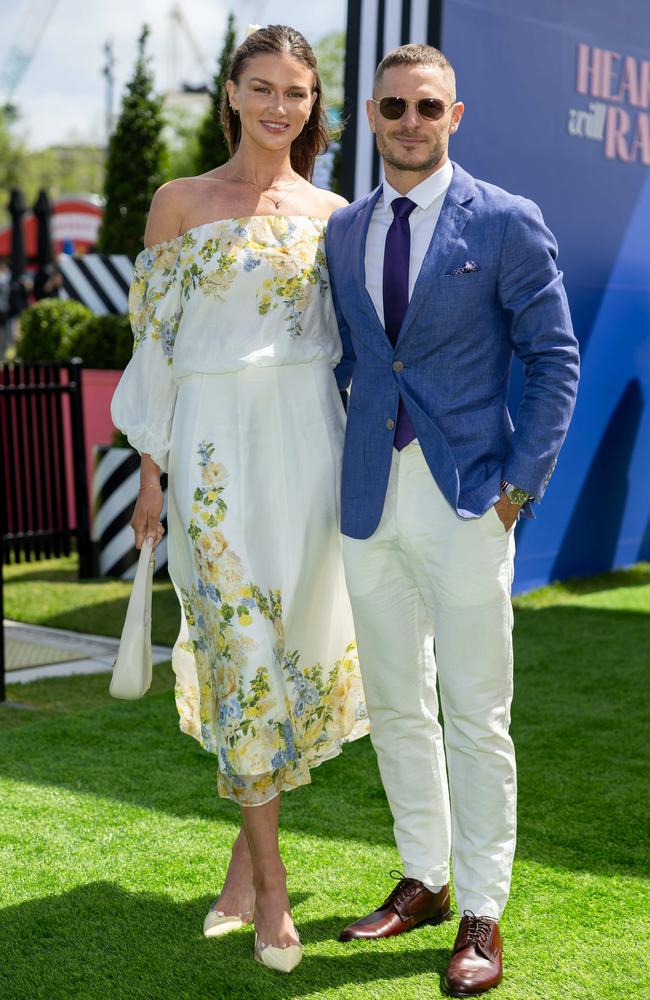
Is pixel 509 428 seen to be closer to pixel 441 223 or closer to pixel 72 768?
pixel 441 223

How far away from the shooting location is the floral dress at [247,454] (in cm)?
319

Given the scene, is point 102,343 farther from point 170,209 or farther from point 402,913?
point 402,913

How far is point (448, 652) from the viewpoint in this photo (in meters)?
3.09

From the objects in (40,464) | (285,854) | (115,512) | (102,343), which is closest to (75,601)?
(115,512)

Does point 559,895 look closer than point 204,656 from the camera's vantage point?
No

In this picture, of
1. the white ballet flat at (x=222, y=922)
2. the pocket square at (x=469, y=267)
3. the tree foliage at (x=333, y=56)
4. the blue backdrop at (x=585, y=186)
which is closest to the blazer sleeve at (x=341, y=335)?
the pocket square at (x=469, y=267)

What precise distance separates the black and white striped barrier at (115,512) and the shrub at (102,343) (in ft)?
9.39

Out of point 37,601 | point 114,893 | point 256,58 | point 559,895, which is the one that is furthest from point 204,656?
point 37,601

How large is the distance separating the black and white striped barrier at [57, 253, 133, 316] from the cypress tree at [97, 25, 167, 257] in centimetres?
143

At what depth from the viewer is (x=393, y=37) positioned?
277 inches

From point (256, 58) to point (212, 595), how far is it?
135 centimetres

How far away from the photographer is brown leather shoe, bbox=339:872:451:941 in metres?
3.29

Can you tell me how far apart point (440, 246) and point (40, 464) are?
5831 millimetres

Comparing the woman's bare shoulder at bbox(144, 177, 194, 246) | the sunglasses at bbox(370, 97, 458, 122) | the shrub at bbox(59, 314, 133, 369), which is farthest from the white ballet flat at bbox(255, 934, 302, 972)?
the shrub at bbox(59, 314, 133, 369)
